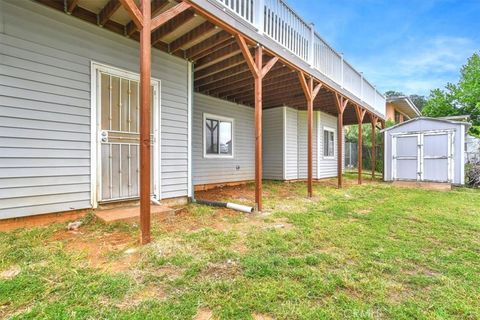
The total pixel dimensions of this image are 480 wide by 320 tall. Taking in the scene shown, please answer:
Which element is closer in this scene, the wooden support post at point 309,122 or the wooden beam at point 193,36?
the wooden beam at point 193,36

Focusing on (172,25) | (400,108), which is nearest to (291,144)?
(172,25)

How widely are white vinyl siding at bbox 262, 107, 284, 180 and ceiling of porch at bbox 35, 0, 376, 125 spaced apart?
46.1 inches

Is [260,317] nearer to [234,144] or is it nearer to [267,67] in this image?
[267,67]

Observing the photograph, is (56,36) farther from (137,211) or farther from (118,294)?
(118,294)

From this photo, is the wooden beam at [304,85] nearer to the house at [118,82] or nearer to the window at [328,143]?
the house at [118,82]

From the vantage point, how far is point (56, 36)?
3.32m

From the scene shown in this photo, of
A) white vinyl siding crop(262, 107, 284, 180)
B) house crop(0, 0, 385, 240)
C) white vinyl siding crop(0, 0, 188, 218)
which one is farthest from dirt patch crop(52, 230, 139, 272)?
white vinyl siding crop(262, 107, 284, 180)

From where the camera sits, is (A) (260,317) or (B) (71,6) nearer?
(A) (260,317)

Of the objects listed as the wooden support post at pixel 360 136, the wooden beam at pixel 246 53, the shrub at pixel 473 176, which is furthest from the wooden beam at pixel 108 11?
the shrub at pixel 473 176

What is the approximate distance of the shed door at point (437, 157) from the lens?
8.38 meters

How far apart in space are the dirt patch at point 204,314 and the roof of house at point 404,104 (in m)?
18.0

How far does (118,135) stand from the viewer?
3998 millimetres

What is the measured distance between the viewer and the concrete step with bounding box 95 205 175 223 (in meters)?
3.31

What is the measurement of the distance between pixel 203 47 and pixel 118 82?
170 cm
